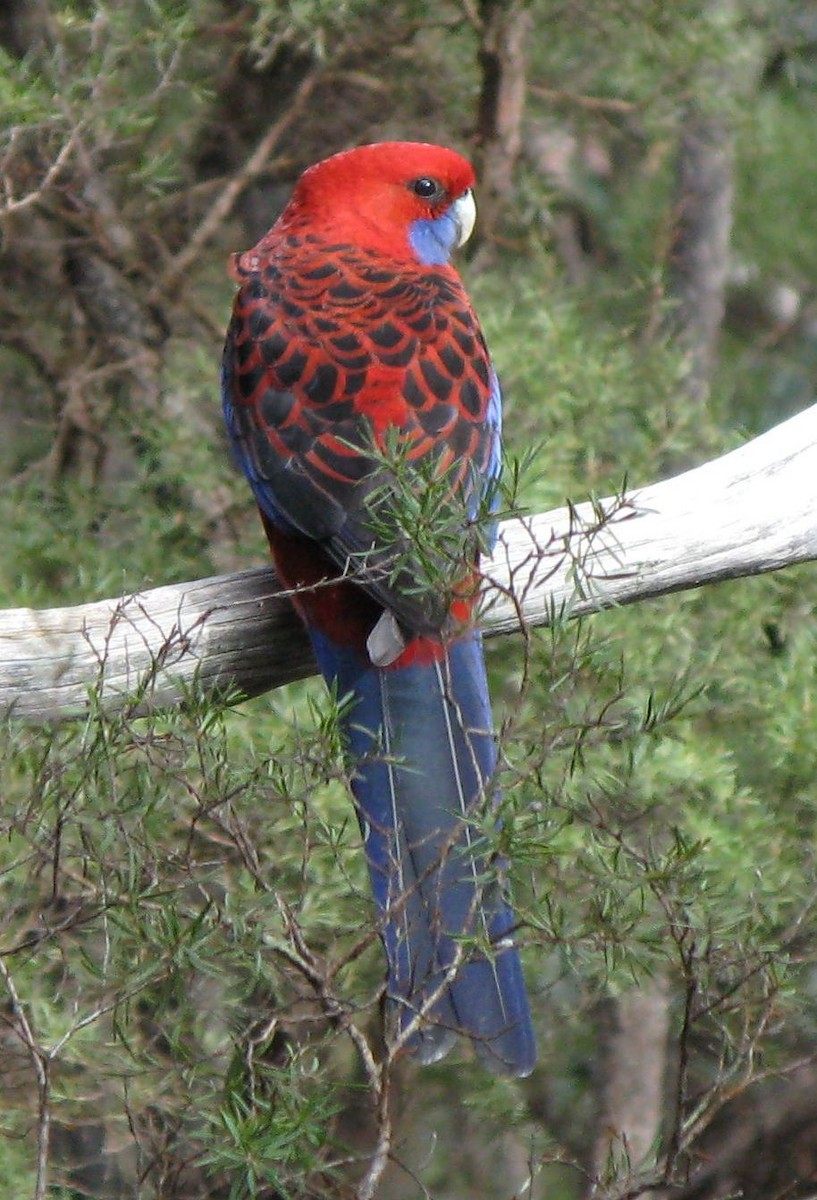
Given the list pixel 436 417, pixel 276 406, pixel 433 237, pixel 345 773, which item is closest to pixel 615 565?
pixel 436 417

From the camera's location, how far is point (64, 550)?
10.1ft

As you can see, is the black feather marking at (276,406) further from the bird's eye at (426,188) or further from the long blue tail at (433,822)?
the bird's eye at (426,188)

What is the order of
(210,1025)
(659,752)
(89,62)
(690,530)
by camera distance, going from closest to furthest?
(690,530)
(659,752)
(210,1025)
(89,62)

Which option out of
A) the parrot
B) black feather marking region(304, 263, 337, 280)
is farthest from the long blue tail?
black feather marking region(304, 263, 337, 280)

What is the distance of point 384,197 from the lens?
8.78ft

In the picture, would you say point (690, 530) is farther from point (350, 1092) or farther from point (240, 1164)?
point (350, 1092)

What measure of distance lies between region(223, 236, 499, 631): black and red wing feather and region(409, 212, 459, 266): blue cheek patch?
0.56 feet

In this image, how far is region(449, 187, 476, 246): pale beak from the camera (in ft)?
9.09

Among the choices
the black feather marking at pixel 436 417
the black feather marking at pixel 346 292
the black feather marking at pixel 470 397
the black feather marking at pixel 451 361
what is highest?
the black feather marking at pixel 346 292

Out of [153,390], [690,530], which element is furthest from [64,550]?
[690,530]

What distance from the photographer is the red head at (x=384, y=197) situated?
2.65m

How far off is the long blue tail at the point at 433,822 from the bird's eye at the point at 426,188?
964 millimetres

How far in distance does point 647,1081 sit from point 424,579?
2150 millimetres

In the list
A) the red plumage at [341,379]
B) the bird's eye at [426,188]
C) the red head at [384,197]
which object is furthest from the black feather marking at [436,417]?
the bird's eye at [426,188]
